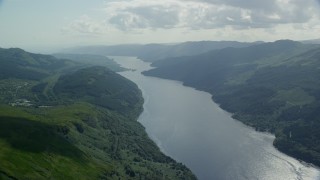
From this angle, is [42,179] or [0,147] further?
[0,147]

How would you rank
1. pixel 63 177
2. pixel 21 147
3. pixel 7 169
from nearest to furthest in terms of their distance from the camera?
pixel 7 169 < pixel 63 177 < pixel 21 147

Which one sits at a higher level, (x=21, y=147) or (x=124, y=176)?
(x=21, y=147)

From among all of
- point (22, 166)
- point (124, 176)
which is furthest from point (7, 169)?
point (124, 176)

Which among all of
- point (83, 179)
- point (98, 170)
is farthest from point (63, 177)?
point (98, 170)

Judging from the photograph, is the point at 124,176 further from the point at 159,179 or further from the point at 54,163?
the point at 54,163

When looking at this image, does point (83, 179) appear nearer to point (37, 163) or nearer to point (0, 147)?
point (37, 163)

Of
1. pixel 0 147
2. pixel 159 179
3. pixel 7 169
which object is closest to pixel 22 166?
pixel 7 169

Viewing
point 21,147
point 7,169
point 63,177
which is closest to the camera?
point 7,169

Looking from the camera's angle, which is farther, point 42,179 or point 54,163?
point 54,163
